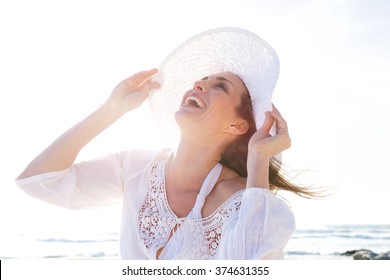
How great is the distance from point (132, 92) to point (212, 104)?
0.57m

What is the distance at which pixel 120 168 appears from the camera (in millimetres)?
3600

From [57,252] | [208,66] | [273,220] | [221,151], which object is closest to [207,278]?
[273,220]

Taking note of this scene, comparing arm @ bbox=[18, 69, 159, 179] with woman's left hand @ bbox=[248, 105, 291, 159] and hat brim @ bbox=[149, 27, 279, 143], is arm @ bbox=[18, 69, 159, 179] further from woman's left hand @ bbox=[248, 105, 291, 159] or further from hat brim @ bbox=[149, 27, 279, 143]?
woman's left hand @ bbox=[248, 105, 291, 159]

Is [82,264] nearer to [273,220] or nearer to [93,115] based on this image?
[93,115]

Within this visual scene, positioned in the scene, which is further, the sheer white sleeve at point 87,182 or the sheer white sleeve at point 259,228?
the sheer white sleeve at point 87,182

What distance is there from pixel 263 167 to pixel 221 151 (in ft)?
2.03

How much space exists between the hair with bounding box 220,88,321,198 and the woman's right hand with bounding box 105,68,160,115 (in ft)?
2.11

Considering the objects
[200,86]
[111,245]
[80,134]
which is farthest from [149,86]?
[111,245]

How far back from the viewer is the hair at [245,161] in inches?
144

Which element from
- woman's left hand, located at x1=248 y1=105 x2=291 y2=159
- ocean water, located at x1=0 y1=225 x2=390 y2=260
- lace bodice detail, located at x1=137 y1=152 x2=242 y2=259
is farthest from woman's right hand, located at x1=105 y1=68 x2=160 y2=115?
ocean water, located at x1=0 y1=225 x2=390 y2=260

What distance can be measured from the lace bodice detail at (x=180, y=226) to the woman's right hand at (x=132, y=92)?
538mm

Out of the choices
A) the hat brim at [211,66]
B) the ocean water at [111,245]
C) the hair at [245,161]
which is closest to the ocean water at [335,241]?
the ocean water at [111,245]

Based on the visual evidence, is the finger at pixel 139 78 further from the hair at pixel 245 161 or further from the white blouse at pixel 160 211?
the hair at pixel 245 161

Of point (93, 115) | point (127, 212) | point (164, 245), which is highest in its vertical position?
point (93, 115)
